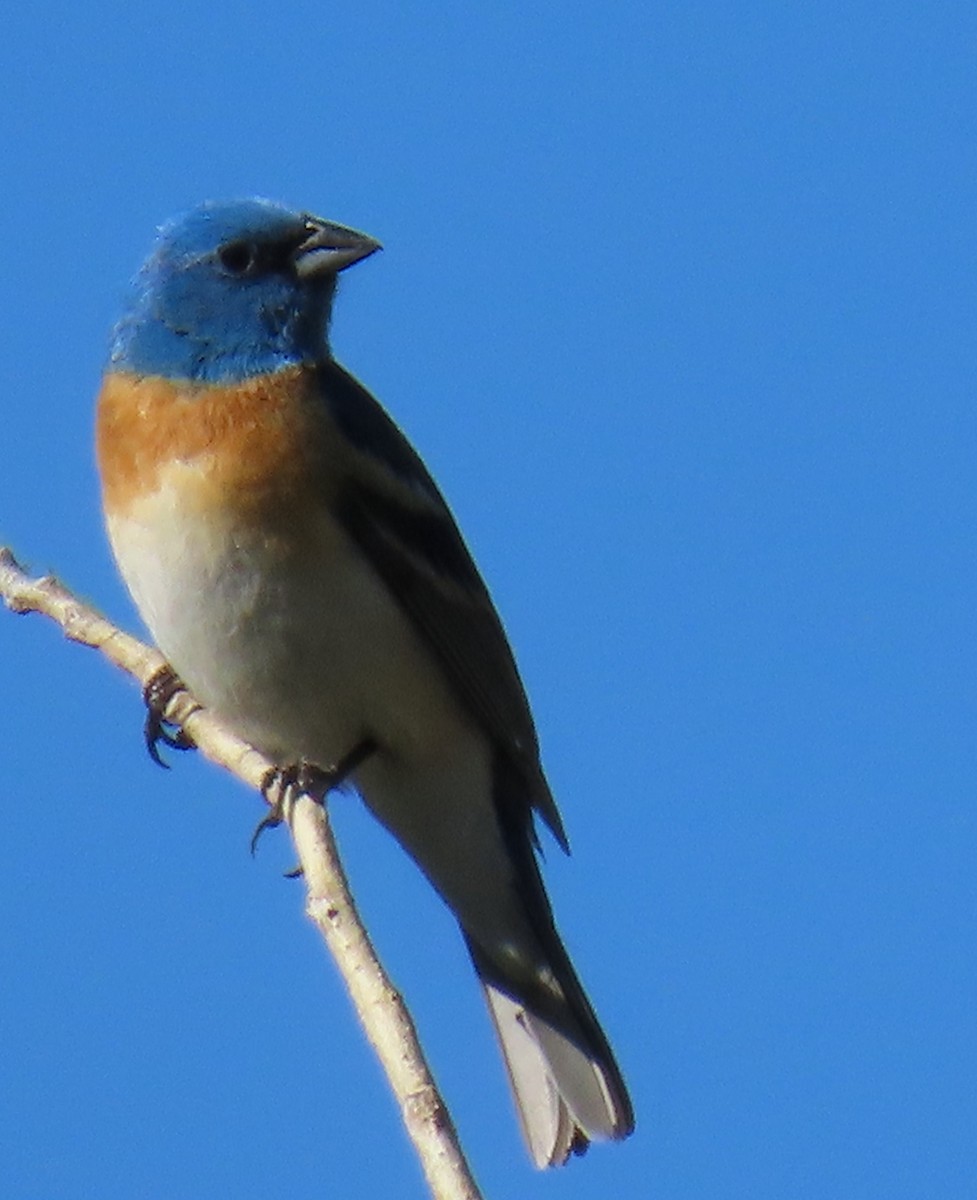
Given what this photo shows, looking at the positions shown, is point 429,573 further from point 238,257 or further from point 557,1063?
point 557,1063

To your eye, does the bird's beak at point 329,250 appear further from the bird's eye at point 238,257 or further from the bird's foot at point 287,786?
the bird's foot at point 287,786

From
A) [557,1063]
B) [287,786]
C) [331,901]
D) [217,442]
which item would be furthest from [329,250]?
[331,901]

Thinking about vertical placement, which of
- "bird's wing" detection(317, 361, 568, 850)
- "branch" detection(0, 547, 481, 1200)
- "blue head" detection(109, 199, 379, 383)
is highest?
"blue head" detection(109, 199, 379, 383)

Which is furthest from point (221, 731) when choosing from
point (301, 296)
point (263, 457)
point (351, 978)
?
point (351, 978)

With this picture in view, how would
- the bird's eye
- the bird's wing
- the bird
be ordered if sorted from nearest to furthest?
the bird < the bird's wing < the bird's eye

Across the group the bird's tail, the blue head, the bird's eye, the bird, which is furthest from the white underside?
the bird's eye

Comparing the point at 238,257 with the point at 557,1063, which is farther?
the point at 238,257

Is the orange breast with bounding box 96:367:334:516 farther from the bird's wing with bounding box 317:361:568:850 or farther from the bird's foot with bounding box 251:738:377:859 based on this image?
the bird's foot with bounding box 251:738:377:859
